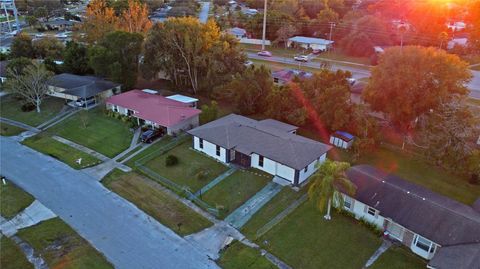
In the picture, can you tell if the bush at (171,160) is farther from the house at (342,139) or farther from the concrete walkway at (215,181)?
the house at (342,139)

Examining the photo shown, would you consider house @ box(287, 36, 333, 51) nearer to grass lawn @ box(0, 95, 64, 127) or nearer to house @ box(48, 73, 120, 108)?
house @ box(48, 73, 120, 108)

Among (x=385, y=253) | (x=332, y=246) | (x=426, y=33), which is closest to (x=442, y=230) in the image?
(x=385, y=253)

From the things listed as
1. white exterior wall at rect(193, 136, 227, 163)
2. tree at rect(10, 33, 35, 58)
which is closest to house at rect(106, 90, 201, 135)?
white exterior wall at rect(193, 136, 227, 163)

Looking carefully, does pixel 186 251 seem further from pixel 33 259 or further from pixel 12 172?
pixel 12 172

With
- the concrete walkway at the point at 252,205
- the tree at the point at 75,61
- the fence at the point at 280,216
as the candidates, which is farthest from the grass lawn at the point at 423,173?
the tree at the point at 75,61

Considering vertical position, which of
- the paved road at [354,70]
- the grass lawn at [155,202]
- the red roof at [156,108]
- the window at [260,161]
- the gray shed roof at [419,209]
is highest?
the paved road at [354,70]

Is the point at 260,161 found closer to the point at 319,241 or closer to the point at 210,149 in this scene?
the point at 210,149

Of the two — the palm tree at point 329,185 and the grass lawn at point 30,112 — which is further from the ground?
the palm tree at point 329,185
